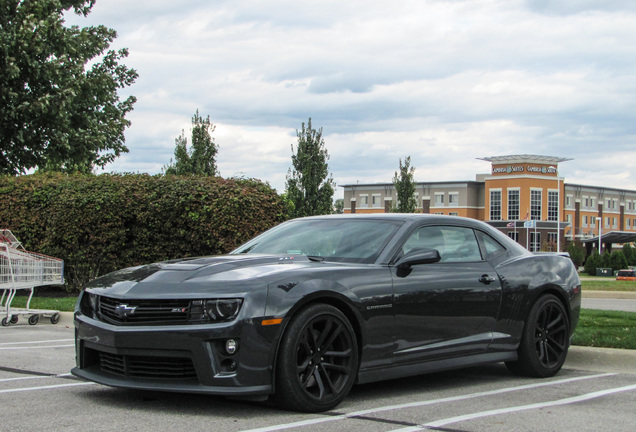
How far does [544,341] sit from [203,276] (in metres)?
3.49

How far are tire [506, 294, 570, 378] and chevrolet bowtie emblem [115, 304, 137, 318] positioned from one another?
11.7ft

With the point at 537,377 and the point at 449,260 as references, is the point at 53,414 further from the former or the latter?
the point at 537,377

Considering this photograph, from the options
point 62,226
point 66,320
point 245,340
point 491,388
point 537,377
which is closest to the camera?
point 245,340

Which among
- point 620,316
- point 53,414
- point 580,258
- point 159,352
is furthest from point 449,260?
point 580,258

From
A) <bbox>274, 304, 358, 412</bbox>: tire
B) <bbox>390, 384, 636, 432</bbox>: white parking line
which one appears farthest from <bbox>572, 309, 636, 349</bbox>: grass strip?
<bbox>274, 304, 358, 412</bbox>: tire

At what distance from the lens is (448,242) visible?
6609 mm

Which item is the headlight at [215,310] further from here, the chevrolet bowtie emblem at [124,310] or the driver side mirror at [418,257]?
the driver side mirror at [418,257]

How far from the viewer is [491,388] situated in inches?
251

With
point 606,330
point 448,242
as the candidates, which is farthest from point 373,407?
point 606,330

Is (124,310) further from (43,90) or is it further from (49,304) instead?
(43,90)

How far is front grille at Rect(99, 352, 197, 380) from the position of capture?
4980 mm

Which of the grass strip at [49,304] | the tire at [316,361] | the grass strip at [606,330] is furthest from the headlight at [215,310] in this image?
the grass strip at [49,304]

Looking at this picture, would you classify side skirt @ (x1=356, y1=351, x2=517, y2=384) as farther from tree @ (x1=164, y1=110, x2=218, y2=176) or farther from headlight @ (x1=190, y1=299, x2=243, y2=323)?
tree @ (x1=164, y1=110, x2=218, y2=176)

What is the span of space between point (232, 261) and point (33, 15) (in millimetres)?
17009
